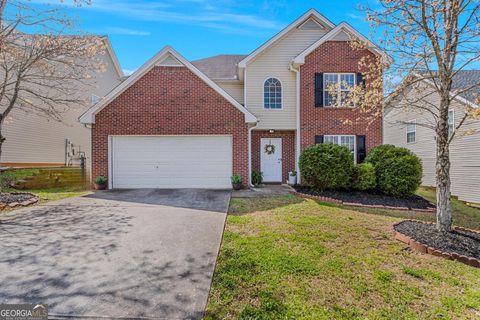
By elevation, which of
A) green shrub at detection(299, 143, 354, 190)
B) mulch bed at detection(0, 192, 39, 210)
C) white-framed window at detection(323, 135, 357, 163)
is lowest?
mulch bed at detection(0, 192, 39, 210)

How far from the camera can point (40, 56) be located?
7.97 meters

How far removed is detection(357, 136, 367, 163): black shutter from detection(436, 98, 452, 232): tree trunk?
690cm

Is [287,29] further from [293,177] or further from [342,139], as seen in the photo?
[293,177]

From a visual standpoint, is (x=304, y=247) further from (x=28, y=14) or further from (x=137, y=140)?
(x=28, y=14)

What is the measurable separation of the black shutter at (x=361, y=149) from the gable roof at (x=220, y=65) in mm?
7910

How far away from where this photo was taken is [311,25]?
13.4 m

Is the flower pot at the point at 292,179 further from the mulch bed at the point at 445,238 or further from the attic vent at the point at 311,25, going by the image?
the attic vent at the point at 311,25

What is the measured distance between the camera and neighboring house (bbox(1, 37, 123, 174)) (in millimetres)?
12648

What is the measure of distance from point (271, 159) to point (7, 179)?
11.3 m

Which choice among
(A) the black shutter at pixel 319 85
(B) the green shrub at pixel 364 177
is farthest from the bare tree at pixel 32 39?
(B) the green shrub at pixel 364 177

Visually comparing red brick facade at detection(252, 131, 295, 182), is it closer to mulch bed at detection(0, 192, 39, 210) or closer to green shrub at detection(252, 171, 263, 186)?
green shrub at detection(252, 171, 263, 186)

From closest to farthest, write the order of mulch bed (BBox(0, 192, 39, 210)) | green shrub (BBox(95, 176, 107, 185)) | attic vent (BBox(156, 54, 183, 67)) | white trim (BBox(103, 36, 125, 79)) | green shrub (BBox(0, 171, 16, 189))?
mulch bed (BBox(0, 192, 39, 210)) < green shrub (BBox(0, 171, 16, 189)) < green shrub (BBox(95, 176, 107, 185)) < attic vent (BBox(156, 54, 183, 67)) < white trim (BBox(103, 36, 125, 79))

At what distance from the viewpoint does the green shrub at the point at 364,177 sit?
9828 mm

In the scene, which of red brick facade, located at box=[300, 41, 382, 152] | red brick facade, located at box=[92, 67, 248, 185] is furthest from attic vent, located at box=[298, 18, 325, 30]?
red brick facade, located at box=[92, 67, 248, 185]
